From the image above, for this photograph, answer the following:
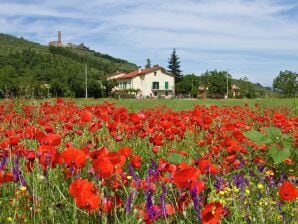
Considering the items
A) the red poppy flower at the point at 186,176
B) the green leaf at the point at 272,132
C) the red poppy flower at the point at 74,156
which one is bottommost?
the red poppy flower at the point at 186,176

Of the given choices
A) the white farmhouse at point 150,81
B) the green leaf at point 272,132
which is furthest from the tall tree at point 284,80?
the green leaf at point 272,132

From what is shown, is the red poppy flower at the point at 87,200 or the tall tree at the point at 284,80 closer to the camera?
the red poppy flower at the point at 87,200

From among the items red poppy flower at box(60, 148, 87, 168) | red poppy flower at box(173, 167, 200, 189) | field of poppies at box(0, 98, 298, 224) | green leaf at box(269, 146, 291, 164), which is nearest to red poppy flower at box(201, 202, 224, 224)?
field of poppies at box(0, 98, 298, 224)

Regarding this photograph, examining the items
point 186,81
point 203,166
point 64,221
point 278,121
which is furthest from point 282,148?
point 186,81

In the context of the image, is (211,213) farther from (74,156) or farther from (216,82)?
(216,82)

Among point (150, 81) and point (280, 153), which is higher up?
point (150, 81)

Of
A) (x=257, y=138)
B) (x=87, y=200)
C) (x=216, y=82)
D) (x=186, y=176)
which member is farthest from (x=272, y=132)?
(x=216, y=82)

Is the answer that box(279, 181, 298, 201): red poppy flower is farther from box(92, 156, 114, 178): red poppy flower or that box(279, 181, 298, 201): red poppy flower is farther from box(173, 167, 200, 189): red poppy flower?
box(92, 156, 114, 178): red poppy flower

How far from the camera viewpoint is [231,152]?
10.4 feet

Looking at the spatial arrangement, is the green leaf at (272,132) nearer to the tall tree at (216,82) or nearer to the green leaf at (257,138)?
the green leaf at (257,138)

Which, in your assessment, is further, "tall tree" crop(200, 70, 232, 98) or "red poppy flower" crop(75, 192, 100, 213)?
"tall tree" crop(200, 70, 232, 98)

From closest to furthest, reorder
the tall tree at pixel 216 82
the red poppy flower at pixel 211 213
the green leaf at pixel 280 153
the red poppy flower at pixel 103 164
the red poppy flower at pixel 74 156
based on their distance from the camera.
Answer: the red poppy flower at pixel 211 213 → the red poppy flower at pixel 103 164 → the red poppy flower at pixel 74 156 → the green leaf at pixel 280 153 → the tall tree at pixel 216 82

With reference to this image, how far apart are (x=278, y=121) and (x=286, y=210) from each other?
2.26 metres

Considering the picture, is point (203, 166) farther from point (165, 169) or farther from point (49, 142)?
point (49, 142)
